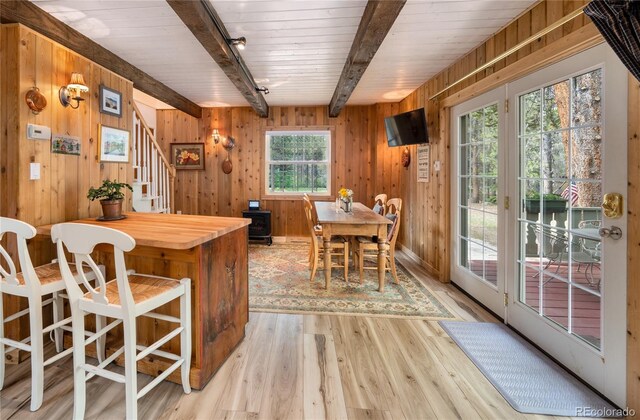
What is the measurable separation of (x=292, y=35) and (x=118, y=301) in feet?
8.05

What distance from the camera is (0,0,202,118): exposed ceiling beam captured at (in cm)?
193

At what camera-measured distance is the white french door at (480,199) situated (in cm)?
249

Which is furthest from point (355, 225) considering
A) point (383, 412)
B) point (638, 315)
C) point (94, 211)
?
point (94, 211)

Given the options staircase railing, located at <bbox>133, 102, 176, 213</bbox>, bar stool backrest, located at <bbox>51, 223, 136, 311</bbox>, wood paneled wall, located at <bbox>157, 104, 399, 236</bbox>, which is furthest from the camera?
wood paneled wall, located at <bbox>157, 104, 399, 236</bbox>

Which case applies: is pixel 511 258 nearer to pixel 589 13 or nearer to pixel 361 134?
pixel 589 13

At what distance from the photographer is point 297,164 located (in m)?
5.53

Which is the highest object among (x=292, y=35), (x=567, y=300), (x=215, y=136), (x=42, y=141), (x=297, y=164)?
(x=292, y=35)

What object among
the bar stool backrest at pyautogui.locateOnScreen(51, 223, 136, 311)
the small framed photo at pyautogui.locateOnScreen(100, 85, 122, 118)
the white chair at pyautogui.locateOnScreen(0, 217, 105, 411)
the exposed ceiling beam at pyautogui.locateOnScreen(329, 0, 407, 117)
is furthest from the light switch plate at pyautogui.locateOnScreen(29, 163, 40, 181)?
the exposed ceiling beam at pyautogui.locateOnScreen(329, 0, 407, 117)

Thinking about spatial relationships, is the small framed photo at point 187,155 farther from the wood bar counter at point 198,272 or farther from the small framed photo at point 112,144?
the wood bar counter at point 198,272

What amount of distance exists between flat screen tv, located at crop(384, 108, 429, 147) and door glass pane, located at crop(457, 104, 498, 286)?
0.60 metres

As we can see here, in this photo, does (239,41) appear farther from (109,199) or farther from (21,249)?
(21,249)

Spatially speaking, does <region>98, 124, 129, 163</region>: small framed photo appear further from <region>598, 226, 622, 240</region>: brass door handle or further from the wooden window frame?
<region>598, 226, 622, 240</region>: brass door handle

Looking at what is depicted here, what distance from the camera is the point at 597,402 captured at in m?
1.56

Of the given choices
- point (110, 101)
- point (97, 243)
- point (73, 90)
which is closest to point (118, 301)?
point (97, 243)
